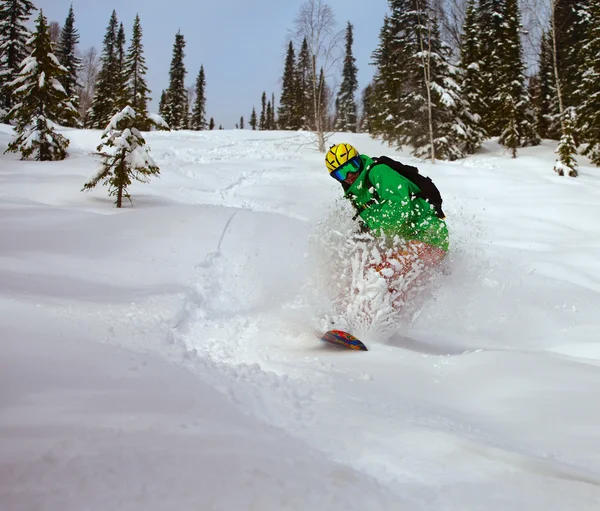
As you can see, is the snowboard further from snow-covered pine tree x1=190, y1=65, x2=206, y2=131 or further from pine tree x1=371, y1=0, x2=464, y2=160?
snow-covered pine tree x1=190, y1=65, x2=206, y2=131

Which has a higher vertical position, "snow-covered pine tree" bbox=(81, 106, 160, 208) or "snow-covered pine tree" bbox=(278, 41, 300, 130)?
"snow-covered pine tree" bbox=(278, 41, 300, 130)

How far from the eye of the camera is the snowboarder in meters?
4.64

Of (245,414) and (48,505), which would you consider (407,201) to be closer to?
(245,414)

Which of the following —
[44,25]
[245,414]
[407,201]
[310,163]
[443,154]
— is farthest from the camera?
[443,154]

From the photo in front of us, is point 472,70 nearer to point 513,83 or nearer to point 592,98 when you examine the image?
point 513,83

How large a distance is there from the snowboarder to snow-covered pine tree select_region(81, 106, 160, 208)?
8.29 meters

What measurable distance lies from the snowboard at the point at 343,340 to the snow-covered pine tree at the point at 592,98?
85.1ft

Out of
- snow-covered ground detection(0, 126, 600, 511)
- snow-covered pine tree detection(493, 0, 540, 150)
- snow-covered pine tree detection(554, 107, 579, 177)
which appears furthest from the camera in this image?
snow-covered pine tree detection(493, 0, 540, 150)

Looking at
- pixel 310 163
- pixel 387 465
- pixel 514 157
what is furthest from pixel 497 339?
pixel 514 157

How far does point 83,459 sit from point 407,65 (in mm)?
28607

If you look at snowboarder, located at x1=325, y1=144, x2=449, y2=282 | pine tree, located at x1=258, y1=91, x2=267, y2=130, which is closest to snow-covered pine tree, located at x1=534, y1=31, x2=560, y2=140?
snowboarder, located at x1=325, y1=144, x2=449, y2=282

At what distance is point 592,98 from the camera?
76.9 ft

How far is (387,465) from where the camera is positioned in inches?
77.4

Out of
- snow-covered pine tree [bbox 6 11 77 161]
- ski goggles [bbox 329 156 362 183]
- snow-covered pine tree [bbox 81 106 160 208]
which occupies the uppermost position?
snow-covered pine tree [bbox 6 11 77 161]
